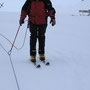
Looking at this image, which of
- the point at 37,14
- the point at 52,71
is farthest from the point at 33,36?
the point at 52,71

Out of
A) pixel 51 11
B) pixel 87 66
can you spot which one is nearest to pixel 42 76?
pixel 87 66

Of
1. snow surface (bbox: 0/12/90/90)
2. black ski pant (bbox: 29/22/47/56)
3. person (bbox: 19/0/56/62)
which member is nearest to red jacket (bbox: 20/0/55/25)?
person (bbox: 19/0/56/62)

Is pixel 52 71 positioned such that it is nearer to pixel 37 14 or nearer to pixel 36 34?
pixel 36 34

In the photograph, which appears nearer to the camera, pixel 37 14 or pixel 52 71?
pixel 52 71

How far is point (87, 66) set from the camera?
4.79 meters

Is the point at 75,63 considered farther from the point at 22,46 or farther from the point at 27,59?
the point at 22,46

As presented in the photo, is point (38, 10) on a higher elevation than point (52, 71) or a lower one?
higher

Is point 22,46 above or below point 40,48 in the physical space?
below

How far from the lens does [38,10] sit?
470 cm

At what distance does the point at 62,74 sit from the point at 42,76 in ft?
1.26

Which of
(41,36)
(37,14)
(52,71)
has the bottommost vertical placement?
(52,71)

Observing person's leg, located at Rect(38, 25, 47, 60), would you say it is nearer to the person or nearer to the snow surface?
the person

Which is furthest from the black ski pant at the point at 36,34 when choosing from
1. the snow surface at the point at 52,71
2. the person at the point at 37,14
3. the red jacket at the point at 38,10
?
the snow surface at the point at 52,71

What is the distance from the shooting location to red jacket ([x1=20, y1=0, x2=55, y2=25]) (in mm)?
4676
